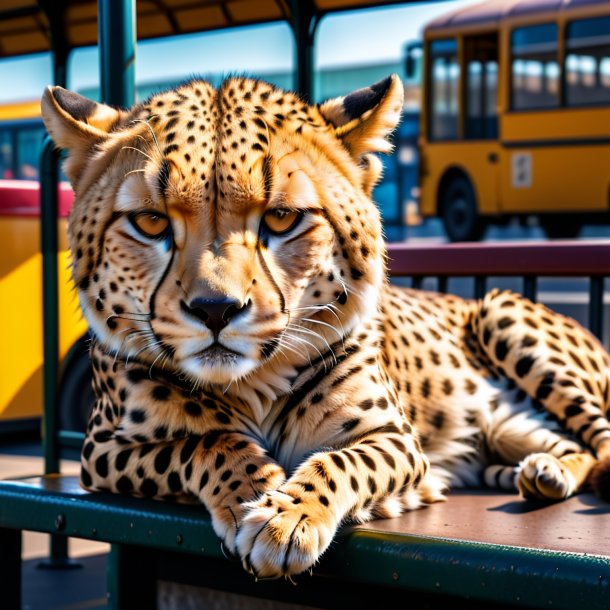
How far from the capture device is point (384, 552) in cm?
203

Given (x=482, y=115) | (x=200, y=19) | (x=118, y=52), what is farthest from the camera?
(x=482, y=115)

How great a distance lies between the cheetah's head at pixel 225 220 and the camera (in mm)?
1919

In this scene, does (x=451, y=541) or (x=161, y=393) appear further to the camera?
(x=161, y=393)

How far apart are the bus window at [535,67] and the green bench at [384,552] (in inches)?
540

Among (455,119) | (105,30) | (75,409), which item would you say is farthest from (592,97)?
(105,30)

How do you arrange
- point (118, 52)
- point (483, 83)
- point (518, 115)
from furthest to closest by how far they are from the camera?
point (483, 83) < point (518, 115) < point (118, 52)

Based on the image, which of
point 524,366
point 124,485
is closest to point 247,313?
point 124,485

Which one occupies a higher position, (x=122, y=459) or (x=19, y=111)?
(x=19, y=111)

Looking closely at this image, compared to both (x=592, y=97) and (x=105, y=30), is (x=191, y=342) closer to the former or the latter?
(x=105, y=30)

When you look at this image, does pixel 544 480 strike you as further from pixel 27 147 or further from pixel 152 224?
pixel 27 147

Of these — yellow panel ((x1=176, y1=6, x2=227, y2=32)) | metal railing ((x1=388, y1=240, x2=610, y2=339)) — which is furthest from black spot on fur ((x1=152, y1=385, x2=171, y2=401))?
yellow panel ((x1=176, y1=6, x2=227, y2=32))

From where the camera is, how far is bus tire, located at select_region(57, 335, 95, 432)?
19.8 ft

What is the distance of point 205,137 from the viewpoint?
2.02 meters

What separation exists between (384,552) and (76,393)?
4257mm
